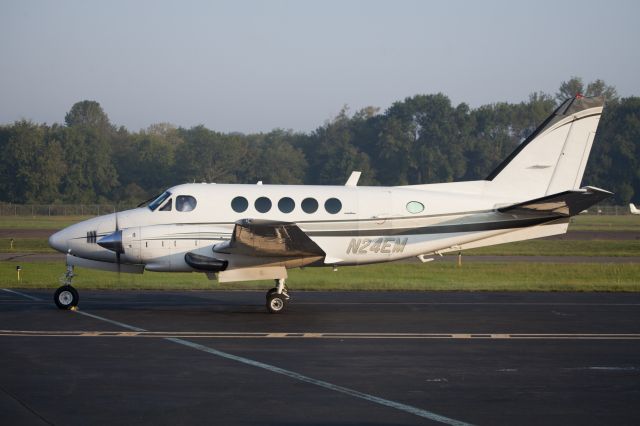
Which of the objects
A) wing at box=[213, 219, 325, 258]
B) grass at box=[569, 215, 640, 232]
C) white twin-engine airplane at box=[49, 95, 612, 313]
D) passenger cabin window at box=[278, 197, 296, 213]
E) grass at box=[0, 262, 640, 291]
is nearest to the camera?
wing at box=[213, 219, 325, 258]

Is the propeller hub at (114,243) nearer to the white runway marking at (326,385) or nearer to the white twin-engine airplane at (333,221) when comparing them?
the white twin-engine airplane at (333,221)

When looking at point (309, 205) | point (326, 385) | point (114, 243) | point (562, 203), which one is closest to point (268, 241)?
point (309, 205)

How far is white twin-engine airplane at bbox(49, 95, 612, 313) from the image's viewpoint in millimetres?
17922

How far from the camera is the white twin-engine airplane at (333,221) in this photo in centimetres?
1792

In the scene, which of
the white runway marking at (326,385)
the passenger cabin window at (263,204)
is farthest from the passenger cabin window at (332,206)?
the white runway marking at (326,385)

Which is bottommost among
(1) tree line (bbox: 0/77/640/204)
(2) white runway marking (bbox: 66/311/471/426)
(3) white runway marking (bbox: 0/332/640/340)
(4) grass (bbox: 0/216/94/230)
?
(2) white runway marking (bbox: 66/311/471/426)

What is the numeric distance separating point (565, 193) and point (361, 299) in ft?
19.5

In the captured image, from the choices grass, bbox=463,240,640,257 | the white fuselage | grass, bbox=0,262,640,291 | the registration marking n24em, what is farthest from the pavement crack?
grass, bbox=463,240,640,257

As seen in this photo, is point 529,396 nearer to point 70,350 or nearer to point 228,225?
point 70,350

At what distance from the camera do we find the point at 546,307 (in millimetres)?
19484

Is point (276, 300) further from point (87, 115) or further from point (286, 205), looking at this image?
point (87, 115)

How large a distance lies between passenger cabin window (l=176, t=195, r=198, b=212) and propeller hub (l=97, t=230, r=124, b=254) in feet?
4.69

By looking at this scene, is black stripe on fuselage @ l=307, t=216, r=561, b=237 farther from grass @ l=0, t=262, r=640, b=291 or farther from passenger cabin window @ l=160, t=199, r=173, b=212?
grass @ l=0, t=262, r=640, b=291

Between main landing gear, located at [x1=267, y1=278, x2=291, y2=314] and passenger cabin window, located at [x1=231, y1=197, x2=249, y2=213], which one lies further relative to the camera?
passenger cabin window, located at [x1=231, y1=197, x2=249, y2=213]
